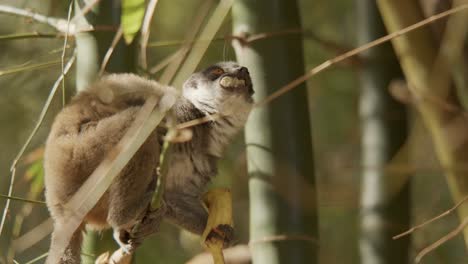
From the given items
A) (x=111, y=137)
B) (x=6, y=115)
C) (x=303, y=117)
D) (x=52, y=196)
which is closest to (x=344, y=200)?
Answer: (x=303, y=117)

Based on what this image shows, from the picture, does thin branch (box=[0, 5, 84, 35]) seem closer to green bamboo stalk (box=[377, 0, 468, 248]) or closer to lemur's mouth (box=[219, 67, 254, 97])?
lemur's mouth (box=[219, 67, 254, 97])

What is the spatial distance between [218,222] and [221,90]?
1.57ft

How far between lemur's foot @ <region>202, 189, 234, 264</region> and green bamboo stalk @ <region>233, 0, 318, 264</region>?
8 centimetres

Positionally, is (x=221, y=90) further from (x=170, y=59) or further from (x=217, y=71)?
(x=170, y=59)

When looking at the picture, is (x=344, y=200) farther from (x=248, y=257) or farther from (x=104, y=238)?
(x=104, y=238)

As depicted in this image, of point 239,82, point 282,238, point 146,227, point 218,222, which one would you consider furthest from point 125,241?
point 239,82

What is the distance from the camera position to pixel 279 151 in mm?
1863

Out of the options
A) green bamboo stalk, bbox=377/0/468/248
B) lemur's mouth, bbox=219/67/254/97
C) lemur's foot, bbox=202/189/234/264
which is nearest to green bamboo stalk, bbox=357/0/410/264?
green bamboo stalk, bbox=377/0/468/248

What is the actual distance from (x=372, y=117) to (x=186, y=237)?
120 cm

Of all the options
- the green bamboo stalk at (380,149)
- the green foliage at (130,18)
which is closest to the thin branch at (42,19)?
the green foliage at (130,18)

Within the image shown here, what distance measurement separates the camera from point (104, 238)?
2.04 m

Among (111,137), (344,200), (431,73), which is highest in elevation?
(431,73)

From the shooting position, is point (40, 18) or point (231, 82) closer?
point (40, 18)

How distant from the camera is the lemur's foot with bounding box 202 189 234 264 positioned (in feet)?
5.83
